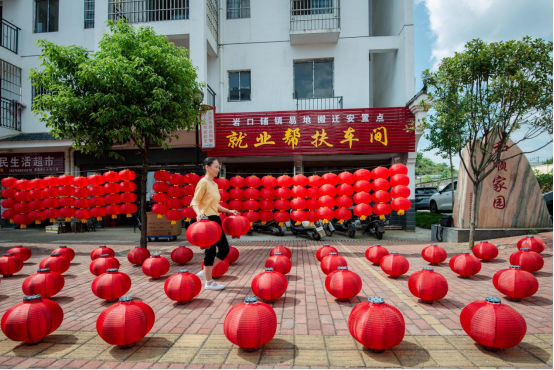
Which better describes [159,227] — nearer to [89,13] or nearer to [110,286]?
[110,286]

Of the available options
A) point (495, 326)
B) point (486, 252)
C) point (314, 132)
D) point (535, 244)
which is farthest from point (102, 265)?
point (314, 132)

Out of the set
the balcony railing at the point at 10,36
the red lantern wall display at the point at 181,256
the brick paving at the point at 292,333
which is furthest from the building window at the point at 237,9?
the brick paving at the point at 292,333

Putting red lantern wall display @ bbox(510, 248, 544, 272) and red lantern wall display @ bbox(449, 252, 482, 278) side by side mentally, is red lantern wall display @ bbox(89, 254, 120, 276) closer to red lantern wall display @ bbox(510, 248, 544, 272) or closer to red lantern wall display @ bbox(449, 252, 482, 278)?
red lantern wall display @ bbox(449, 252, 482, 278)

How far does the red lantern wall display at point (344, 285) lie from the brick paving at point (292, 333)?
16 cm

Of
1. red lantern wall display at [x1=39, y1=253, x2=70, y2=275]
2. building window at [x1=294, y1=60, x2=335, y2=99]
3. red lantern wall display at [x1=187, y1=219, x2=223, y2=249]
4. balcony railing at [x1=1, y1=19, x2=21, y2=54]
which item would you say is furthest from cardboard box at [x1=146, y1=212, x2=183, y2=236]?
balcony railing at [x1=1, y1=19, x2=21, y2=54]

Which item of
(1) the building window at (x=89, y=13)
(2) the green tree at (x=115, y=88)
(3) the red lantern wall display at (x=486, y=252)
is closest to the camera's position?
(3) the red lantern wall display at (x=486, y=252)

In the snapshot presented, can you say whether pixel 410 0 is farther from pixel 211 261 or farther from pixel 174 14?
pixel 211 261

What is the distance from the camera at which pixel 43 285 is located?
4.61 meters

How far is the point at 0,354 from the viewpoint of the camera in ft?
10.0

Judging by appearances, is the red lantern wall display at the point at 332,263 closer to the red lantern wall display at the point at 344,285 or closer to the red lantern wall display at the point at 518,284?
the red lantern wall display at the point at 344,285

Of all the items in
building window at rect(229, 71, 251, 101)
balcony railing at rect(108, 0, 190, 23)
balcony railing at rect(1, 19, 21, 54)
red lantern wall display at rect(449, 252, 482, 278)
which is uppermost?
balcony railing at rect(108, 0, 190, 23)

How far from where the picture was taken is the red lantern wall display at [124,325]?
301 cm

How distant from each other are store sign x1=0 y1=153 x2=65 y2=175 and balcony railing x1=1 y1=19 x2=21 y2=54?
16.6 feet

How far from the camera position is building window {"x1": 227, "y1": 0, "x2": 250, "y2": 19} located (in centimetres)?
1475
